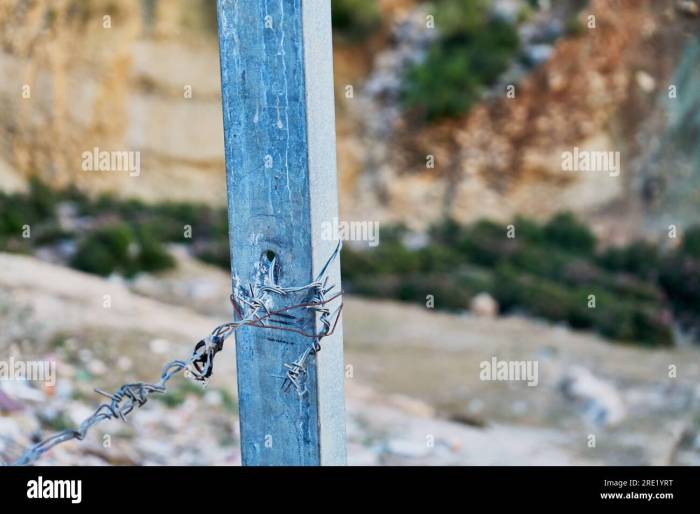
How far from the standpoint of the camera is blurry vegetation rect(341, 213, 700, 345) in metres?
8.56

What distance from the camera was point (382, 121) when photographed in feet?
35.7

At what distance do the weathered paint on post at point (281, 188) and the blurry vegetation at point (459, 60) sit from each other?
843 cm

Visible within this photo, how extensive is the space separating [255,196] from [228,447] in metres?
3.42

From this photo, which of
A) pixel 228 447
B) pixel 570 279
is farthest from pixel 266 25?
pixel 570 279

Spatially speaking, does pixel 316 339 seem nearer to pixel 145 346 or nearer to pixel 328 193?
pixel 328 193

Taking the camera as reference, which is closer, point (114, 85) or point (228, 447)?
point (228, 447)

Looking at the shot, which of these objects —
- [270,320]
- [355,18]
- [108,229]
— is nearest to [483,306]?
[108,229]
